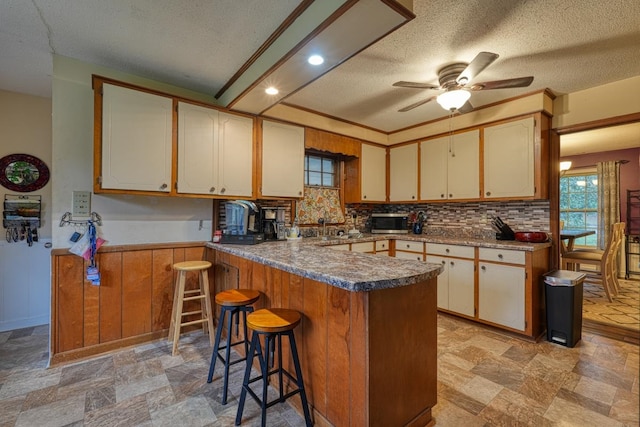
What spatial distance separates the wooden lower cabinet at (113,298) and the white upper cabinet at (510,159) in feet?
10.7

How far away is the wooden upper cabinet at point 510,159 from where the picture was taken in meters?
2.92

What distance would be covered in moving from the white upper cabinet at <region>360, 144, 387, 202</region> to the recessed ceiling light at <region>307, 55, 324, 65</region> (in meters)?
2.18

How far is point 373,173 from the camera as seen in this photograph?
4152 mm

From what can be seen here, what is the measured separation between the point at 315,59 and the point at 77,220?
2.30 metres

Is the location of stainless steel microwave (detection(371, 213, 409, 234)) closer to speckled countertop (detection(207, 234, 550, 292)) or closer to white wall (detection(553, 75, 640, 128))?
white wall (detection(553, 75, 640, 128))

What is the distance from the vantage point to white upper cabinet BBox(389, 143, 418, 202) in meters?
3.99

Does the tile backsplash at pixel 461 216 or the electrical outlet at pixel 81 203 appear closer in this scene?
the electrical outlet at pixel 81 203

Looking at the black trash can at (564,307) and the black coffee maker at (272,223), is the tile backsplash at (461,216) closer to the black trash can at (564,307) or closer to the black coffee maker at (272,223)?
the black coffee maker at (272,223)

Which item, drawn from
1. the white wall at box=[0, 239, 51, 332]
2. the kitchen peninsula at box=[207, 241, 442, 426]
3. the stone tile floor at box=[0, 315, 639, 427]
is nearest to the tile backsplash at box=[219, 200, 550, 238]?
the stone tile floor at box=[0, 315, 639, 427]

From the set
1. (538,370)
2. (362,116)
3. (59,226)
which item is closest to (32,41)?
(59,226)

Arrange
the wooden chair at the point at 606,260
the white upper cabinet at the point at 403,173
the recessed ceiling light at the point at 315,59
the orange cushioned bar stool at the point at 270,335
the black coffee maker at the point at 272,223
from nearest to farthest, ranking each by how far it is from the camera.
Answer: the orange cushioned bar stool at the point at 270,335 < the recessed ceiling light at the point at 315,59 < the wooden chair at the point at 606,260 < the black coffee maker at the point at 272,223 < the white upper cabinet at the point at 403,173

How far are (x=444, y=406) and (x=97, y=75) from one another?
345 centimetres

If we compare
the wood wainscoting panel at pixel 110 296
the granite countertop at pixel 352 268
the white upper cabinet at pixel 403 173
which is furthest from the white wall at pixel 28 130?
the white upper cabinet at pixel 403 173

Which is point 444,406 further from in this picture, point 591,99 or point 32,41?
point 32,41
